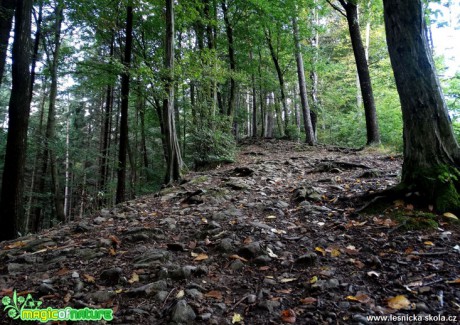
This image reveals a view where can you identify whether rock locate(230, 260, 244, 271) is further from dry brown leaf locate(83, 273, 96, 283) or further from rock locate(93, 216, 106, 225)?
rock locate(93, 216, 106, 225)

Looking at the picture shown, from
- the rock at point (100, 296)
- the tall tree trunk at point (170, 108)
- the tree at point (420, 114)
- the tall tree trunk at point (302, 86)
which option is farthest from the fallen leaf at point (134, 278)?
the tall tree trunk at point (302, 86)

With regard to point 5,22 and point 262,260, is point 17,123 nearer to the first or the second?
point 5,22

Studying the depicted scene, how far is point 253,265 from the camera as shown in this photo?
292 cm

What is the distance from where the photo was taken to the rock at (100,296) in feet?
7.70

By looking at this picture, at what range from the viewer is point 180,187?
684cm

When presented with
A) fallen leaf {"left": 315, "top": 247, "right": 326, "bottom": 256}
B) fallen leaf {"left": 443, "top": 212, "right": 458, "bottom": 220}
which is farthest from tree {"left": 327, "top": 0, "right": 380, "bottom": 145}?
fallen leaf {"left": 315, "top": 247, "right": 326, "bottom": 256}

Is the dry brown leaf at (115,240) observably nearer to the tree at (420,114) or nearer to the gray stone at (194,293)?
the gray stone at (194,293)

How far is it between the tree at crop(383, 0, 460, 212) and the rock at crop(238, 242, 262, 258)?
233 centimetres

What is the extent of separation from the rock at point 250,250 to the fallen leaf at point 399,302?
4.43 feet

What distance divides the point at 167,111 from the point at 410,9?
6.27 meters

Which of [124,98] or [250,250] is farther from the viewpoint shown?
[124,98]

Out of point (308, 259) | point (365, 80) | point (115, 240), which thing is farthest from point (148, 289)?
point (365, 80)

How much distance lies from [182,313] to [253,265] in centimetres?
104

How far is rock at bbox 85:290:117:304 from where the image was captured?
2.35 meters
